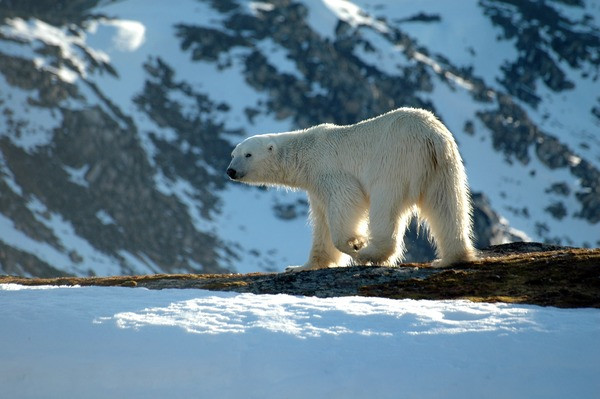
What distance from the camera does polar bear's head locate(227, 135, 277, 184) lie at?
1964cm

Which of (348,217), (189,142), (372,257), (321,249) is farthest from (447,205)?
(189,142)

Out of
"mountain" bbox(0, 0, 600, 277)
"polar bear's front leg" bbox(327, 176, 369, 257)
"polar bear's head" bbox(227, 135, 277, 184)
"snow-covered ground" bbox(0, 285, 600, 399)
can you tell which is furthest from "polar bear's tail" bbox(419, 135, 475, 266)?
"mountain" bbox(0, 0, 600, 277)

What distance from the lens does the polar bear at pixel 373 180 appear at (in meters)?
16.0

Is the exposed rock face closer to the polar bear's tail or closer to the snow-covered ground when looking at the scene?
the polar bear's tail

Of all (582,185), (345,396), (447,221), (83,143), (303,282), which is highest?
(582,185)

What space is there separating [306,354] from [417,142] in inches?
245

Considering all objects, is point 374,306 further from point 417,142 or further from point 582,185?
point 582,185

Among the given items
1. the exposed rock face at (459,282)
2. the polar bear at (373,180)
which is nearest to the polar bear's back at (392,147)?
the polar bear at (373,180)

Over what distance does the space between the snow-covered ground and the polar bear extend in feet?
10.7

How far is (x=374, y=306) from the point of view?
1313 cm

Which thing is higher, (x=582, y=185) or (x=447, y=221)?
(x=582, y=185)

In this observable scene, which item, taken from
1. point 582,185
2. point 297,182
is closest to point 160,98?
point 582,185

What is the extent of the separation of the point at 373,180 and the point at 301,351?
20.5 feet

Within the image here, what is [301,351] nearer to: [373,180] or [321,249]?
[373,180]
